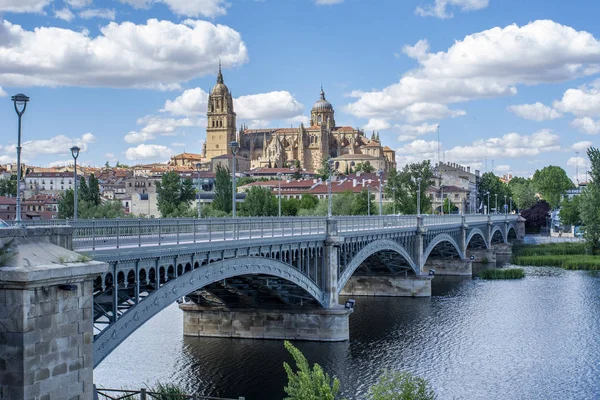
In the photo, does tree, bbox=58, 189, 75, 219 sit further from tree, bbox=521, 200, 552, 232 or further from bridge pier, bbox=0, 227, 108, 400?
tree, bbox=521, 200, 552, 232

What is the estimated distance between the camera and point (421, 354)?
39.5 metres

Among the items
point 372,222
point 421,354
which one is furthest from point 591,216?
point 421,354

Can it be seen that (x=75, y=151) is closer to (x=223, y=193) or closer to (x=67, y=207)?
(x=67, y=207)

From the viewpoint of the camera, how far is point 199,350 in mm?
38844

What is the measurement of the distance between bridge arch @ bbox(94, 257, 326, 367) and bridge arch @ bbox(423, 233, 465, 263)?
1105 inches

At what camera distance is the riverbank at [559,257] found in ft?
270

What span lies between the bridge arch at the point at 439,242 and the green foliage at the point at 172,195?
33168mm

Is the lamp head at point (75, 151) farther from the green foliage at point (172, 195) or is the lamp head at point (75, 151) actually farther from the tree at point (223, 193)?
the green foliage at point (172, 195)

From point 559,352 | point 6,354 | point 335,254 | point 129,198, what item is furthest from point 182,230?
point 129,198

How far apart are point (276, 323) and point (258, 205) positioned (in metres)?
57.3

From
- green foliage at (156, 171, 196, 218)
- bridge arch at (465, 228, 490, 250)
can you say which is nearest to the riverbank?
bridge arch at (465, 228, 490, 250)

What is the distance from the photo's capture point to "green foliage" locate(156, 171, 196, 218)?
98625mm

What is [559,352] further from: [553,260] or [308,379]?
[553,260]

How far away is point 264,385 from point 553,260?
61.7 meters
